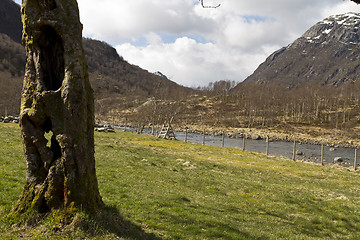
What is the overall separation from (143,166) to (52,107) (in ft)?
45.9

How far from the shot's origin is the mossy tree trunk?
7.64 m

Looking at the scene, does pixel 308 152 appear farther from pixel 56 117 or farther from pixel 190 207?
pixel 56 117

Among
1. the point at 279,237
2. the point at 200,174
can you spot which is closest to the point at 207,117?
the point at 200,174

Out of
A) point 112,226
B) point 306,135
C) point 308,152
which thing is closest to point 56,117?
point 112,226

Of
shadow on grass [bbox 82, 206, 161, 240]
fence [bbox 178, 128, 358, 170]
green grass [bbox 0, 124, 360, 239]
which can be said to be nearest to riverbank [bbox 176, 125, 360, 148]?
fence [bbox 178, 128, 358, 170]

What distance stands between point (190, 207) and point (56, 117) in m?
7.14

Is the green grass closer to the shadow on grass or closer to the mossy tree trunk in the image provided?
the shadow on grass

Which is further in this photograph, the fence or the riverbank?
the riverbank

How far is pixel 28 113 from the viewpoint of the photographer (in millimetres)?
7789

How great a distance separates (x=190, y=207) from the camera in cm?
1195

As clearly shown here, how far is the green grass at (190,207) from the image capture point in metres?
7.64

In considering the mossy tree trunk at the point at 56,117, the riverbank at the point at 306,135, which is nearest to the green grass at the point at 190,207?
the mossy tree trunk at the point at 56,117

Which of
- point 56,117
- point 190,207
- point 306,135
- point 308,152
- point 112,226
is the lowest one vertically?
point 308,152

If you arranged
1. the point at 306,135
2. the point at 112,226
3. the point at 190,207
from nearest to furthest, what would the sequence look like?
the point at 112,226, the point at 190,207, the point at 306,135
